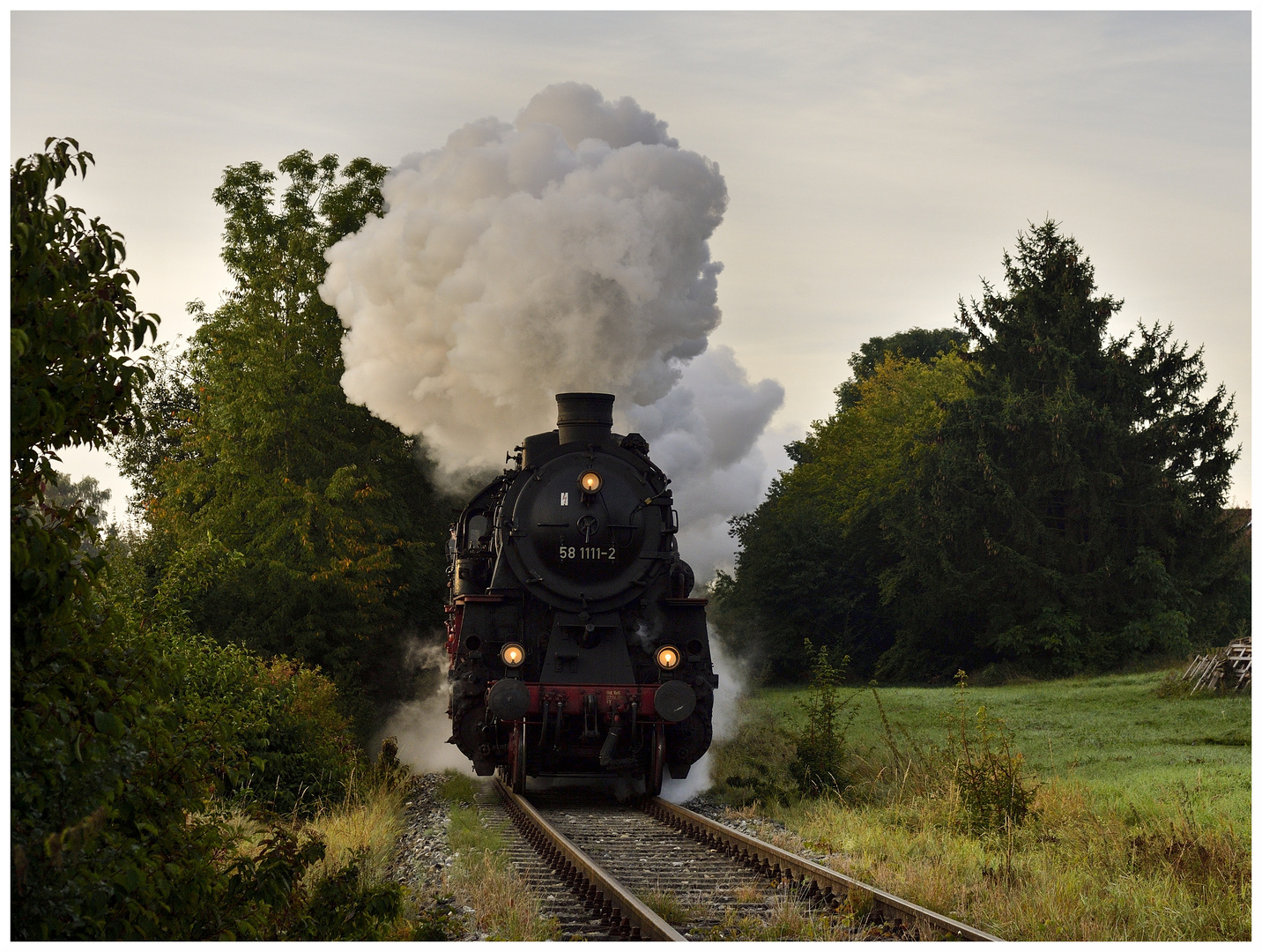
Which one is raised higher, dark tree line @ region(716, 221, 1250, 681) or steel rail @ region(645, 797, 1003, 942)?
dark tree line @ region(716, 221, 1250, 681)

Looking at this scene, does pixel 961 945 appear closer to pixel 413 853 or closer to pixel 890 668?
pixel 413 853

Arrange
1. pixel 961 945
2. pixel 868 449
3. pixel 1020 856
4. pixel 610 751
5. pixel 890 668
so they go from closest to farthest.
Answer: pixel 961 945 < pixel 1020 856 < pixel 610 751 < pixel 890 668 < pixel 868 449

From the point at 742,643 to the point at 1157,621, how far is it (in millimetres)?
11083

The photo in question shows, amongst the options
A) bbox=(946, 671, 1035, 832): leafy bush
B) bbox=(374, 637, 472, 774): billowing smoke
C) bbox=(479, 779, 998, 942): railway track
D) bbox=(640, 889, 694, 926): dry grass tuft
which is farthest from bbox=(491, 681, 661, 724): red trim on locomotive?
bbox=(640, 889, 694, 926): dry grass tuft

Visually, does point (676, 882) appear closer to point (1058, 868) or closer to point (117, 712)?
point (1058, 868)

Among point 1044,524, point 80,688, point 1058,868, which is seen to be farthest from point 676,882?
point 1044,524

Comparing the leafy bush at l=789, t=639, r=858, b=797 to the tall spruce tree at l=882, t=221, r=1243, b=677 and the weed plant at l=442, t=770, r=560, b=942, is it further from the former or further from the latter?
the tall spruce tree at l=882, t=221, r=1243, b=677

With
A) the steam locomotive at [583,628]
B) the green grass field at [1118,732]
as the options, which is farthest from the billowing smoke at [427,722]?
the green grass field at [1118,732]

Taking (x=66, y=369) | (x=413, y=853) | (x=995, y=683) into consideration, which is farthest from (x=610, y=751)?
(x=995, y=683)

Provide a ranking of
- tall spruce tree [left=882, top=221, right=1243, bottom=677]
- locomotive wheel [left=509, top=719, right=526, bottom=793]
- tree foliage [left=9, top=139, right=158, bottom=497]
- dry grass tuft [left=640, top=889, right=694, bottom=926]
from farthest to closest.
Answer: tall spruce tree [left=882, top=221, right=1243, bottom=677] → locomotive wheel [left=509, top=719, right=526, bottom=793] → dry grass tuft [left=640, top=889, right=694, bottom=926] → tree foliage [left=9, top=139, right=158, bottom=497]

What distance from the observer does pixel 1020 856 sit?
816 centimetres

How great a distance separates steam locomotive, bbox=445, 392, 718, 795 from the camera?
11.7 meters

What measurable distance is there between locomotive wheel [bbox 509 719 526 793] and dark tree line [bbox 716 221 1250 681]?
21242mm

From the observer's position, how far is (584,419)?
12719 mm
